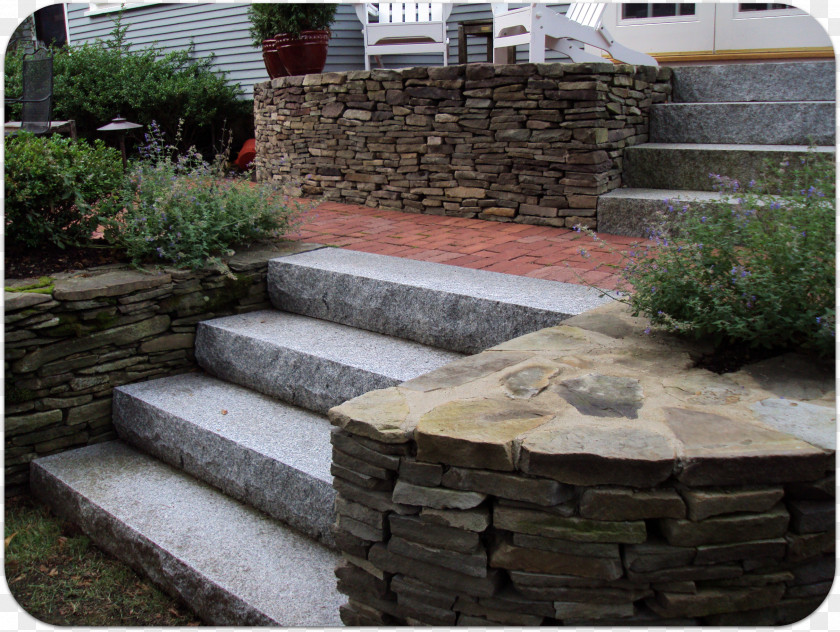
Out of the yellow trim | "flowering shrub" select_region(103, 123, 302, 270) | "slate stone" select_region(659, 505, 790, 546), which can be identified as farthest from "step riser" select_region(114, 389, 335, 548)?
the yellow trim

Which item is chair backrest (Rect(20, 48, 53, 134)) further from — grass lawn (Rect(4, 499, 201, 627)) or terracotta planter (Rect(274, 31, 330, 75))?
grass lawn (Rect(4, 499, 201, 627))

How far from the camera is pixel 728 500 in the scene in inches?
59.6

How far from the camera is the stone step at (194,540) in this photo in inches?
82.6

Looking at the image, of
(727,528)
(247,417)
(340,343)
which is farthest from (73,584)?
(727,528)

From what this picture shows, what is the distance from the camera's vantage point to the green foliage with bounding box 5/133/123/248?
324 cm

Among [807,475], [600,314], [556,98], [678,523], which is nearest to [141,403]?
[600,314]

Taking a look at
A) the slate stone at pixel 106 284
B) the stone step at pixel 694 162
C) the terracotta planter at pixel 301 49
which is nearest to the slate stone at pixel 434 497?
the slate stone at pixel 106 284

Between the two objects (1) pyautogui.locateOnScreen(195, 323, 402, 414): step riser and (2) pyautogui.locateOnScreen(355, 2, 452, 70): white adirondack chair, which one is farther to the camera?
(2) pyautogui.locateOnScreen(355, 2, 452, 70): white adirondack chair

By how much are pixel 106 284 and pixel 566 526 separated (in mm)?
2316

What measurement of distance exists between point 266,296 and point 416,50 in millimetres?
3583

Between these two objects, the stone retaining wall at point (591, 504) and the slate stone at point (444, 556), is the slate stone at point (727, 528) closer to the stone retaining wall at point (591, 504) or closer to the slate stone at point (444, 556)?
the stone retaining wall at point (591, 504)

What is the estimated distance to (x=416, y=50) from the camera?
6.29 m

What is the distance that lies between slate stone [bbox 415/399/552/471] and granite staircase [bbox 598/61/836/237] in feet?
8.43

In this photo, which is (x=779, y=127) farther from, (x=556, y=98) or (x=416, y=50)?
(x=416, y=50)
